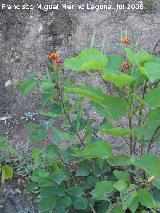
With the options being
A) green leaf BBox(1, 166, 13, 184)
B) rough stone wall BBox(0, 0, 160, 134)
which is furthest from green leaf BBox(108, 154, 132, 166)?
rough stone wall BBox(0, 0, 160, 134)

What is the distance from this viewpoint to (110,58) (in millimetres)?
2080

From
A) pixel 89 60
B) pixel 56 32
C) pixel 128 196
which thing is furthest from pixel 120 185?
pixel 56 32

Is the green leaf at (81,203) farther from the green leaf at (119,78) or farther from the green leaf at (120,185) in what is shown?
the green leaf at (119,78)

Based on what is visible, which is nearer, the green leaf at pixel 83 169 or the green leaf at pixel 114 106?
the green leaf at pixel 114 106

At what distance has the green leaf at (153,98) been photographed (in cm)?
196

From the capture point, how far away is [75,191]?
2.61 metres

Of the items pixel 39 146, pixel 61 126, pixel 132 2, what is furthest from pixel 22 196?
pixel 132 2

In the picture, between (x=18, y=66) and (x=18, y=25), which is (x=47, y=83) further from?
(x=18, y=25)

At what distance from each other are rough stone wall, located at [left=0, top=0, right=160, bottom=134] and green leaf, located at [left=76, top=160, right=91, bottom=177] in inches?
69.8

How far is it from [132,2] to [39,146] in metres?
2.04

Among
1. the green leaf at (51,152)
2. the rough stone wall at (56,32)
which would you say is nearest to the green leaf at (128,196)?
the green leaf at (51,152)

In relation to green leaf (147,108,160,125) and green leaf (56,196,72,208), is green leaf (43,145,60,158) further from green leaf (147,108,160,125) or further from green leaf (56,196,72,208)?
green leaf (147,108,160,125)

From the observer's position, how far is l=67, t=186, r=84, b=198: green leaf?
261cm

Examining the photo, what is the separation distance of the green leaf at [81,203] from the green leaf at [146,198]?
1.33 feet
